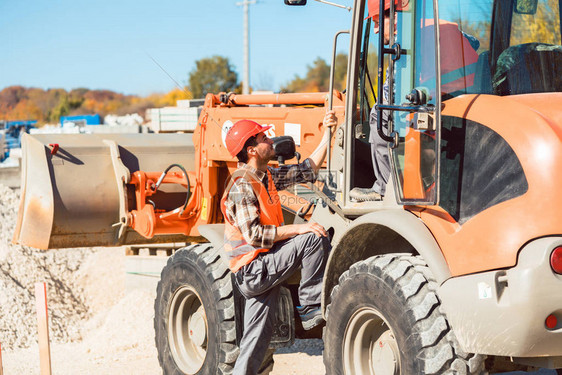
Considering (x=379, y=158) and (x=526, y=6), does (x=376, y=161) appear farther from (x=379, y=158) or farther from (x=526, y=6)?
(x=526, y=6)

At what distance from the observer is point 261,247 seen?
4.95 m

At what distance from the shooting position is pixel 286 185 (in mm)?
5562

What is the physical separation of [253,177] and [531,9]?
2.01 metres

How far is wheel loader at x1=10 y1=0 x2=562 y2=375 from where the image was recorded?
350 cm

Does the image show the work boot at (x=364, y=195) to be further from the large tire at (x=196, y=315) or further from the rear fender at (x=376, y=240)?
the large tire at (x=196, y=315)

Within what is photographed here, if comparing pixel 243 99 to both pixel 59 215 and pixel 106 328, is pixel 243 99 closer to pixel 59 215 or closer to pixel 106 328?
pixel 59 215

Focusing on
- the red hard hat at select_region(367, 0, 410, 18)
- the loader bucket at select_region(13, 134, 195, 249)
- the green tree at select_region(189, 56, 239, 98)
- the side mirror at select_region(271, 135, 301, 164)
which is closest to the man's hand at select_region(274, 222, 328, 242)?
the side mirror at select_region(271, 135, 301, 164)

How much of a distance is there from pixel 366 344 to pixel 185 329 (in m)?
2.26

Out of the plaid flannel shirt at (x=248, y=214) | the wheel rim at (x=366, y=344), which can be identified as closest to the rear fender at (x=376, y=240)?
the wheel rim at (x=366, y=344)

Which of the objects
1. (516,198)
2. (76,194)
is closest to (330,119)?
(516,198)

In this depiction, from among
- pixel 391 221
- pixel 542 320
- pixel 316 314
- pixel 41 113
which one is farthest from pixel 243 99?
pixel 41 113

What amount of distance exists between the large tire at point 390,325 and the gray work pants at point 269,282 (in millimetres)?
390

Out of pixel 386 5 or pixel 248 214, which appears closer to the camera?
pixel 386 5

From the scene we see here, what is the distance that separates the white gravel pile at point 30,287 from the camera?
29.1 ft
